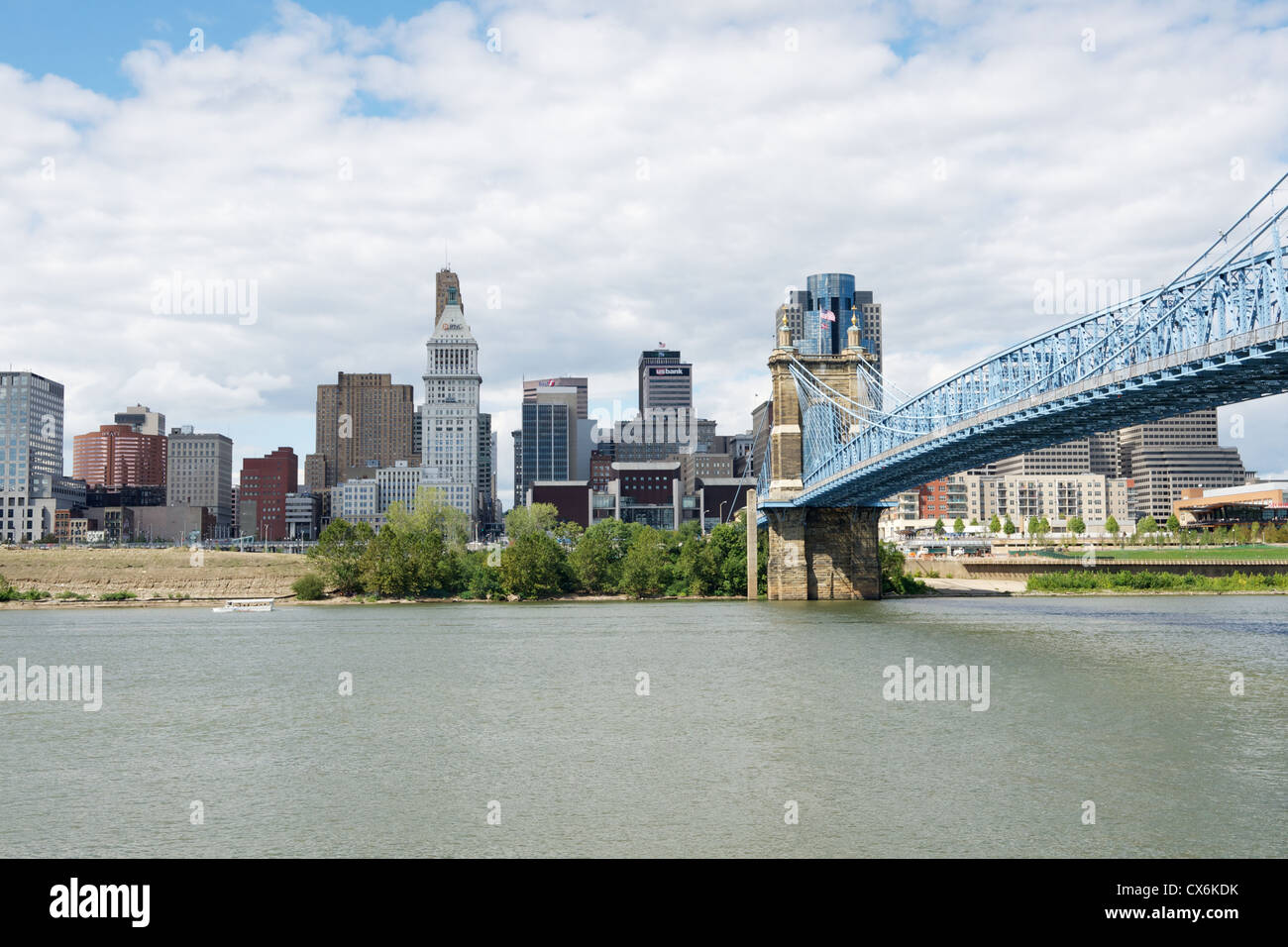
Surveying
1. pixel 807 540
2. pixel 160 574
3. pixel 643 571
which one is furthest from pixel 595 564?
pixel 160 574

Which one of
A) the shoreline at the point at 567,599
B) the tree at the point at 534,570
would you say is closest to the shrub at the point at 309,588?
the shoreline at the point at 567,599

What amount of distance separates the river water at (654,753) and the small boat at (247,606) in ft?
106

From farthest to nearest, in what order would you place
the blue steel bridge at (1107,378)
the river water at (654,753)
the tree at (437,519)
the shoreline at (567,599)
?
the tree at (437,519)
the shoreline at (567,599)
the blue steel bridge at (1107,378)
the river water at (654,753)

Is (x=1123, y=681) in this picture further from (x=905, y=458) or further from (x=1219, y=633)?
(x=905, y=458)

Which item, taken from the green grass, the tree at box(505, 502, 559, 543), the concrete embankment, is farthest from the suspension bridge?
the concrete embankment

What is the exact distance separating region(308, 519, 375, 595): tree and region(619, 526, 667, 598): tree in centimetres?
2171

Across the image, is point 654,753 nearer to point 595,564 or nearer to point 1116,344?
point 1116,344

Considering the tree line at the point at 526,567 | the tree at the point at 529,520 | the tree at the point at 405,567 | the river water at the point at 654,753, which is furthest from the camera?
the tree at the point at 529,520

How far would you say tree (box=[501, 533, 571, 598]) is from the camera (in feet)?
281

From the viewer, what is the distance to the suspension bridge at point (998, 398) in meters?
33.7

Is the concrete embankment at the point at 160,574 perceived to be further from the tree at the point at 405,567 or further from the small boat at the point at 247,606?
the tree at the point at 405,567

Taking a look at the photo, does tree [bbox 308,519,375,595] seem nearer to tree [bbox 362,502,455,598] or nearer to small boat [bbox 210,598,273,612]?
tree [bbox 362,502,455,598]
